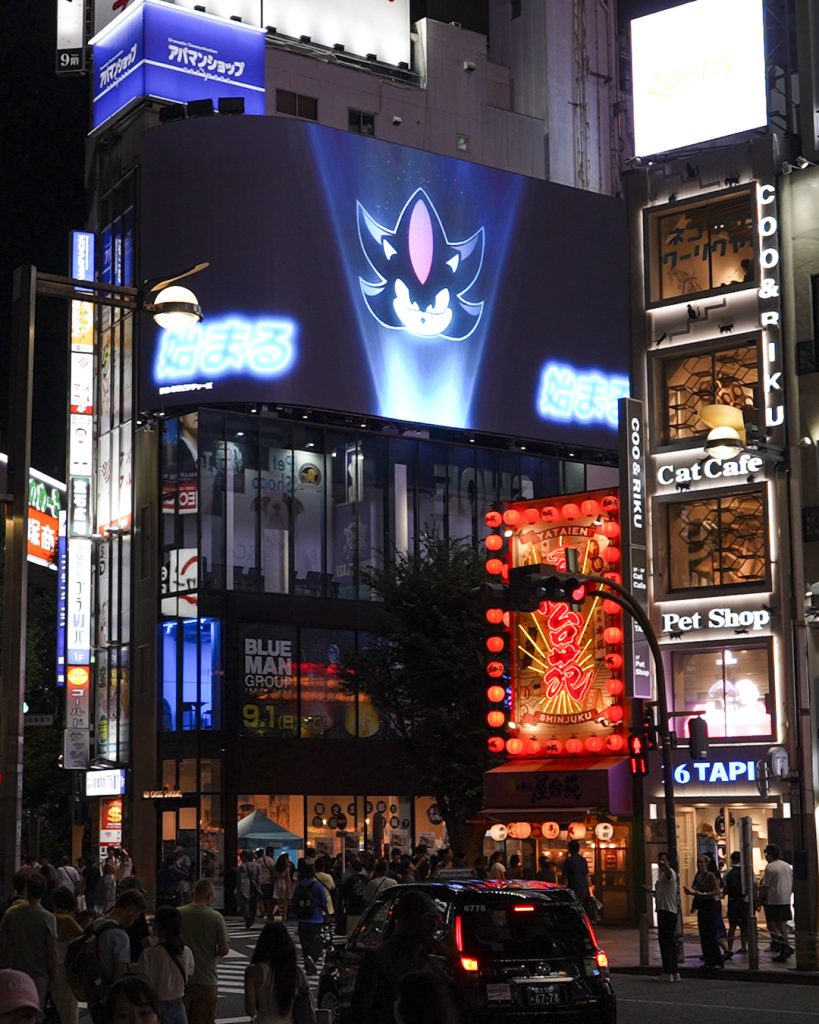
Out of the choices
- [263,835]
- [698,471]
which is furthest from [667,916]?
[263,835]

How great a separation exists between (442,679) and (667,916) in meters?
18.6

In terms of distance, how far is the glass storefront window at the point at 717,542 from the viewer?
35625 mm

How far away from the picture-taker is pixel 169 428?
184ft

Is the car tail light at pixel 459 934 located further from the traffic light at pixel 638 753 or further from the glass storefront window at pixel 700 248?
the glass storefront window at pixel 700 248

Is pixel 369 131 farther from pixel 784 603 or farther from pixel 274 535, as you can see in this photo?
pixel 784 603

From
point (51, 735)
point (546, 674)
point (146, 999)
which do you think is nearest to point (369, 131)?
point (51, 735)

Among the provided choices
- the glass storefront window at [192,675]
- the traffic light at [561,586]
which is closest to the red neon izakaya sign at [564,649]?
the traffic light at [561,586]

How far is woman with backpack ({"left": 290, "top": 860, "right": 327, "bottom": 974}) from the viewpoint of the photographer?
2459 centimetres

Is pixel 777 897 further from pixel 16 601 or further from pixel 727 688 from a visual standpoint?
pixel 16 601

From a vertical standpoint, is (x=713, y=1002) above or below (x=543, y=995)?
below

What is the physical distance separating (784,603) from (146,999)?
29.0 meters

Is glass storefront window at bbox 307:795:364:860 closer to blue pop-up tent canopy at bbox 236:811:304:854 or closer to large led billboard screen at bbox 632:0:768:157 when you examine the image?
blue pop-up tent canopy at bbox 236:811:304:854

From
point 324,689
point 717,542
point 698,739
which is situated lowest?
point 698,739

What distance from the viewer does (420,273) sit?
198ft
